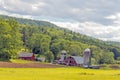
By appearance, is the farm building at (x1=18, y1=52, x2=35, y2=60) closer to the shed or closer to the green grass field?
the shed

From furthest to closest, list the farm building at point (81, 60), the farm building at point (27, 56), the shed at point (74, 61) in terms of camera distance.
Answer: the farm building at point (27, 56) → the shed at point (74, 61) → the farm building at point (81, 60)

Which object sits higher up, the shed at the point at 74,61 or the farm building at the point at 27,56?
the farm building at the point at 27,56

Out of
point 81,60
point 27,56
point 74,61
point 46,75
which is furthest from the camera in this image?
point 27,56

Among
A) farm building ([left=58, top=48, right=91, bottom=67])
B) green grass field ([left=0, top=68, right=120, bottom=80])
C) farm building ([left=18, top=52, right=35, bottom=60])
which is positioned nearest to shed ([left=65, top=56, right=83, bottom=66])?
farm building ([left=58, top=48, right=91, bottom=67])

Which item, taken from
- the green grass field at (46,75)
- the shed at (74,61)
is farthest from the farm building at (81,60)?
the green grass field at (46,75)

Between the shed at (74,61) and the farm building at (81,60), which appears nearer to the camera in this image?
the farm building at (81,60)

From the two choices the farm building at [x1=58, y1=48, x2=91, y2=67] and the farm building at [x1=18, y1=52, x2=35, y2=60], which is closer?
the farm building at [x1=58, y1=48, x2=91, y2=67]

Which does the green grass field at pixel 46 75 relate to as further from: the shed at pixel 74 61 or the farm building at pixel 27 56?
the farm building at pixel 27 56

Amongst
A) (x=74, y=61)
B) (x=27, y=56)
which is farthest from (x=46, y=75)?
(x=27, y=56)

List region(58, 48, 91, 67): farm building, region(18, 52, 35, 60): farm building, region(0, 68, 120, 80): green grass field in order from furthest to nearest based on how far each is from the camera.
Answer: region(18, 52, 35, 60): farm building
region(58, 48, 91, 67): farm building
region(0, 68, 120, 80): green grass field

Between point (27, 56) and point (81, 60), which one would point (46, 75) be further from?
point (27, 56)

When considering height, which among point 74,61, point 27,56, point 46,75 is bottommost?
point 74,61

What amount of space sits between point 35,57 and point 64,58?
17.0 metres

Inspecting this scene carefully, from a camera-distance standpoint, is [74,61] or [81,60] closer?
[74,61]
